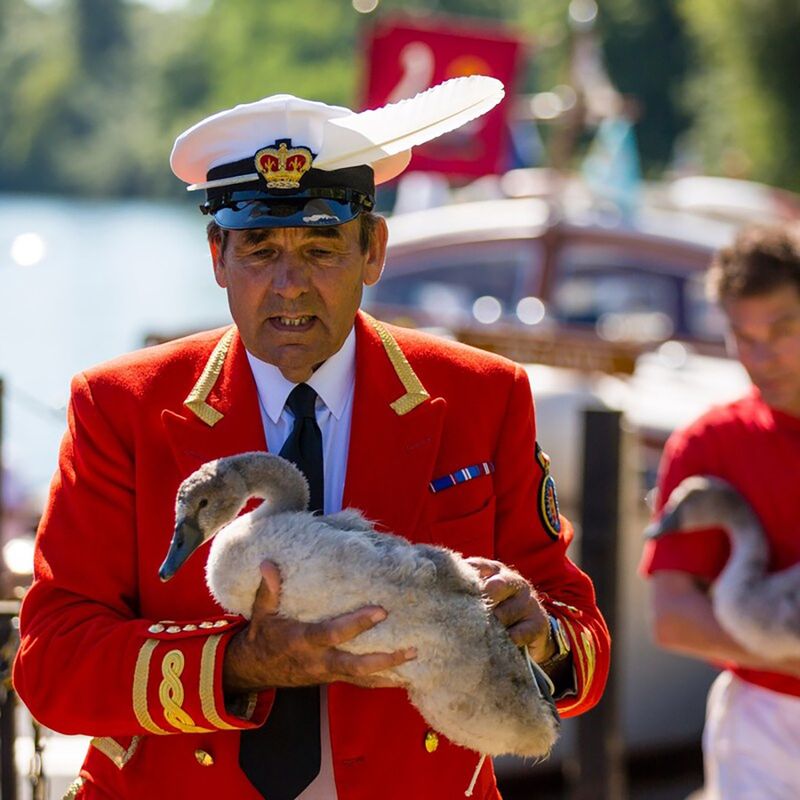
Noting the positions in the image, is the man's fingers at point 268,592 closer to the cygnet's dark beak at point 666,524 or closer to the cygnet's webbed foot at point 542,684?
the cygnet's webbed foot at point 542,684

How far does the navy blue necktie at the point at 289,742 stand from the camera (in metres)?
2.64

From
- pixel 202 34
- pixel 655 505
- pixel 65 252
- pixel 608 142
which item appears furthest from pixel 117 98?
pixel 655 505

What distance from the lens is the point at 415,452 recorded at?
9.37 ft

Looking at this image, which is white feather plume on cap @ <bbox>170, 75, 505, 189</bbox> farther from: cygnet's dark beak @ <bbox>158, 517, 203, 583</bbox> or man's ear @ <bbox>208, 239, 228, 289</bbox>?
cygnet's dark beak @ <bbox>158, 517, 203, 583</bbox>

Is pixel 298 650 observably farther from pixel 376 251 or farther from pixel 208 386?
pixel 376 251

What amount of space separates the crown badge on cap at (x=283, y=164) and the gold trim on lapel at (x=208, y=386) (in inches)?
14.2

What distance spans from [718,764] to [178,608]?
79.8 inches

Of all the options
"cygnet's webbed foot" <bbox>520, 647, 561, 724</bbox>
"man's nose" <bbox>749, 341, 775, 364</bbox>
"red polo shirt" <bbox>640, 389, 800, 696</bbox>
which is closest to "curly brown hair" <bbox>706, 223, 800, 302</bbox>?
"man's nose" <bbox>749, 341, 775, 364</bbox>

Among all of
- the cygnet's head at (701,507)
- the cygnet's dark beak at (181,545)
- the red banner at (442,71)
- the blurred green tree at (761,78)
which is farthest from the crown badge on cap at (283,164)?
the blurred green tree at (761,78)

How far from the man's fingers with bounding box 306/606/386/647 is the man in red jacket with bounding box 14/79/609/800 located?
0.10 meters

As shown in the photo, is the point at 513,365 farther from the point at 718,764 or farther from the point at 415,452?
the point at 718,764

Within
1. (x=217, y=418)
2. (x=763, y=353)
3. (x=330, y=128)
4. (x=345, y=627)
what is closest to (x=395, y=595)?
(x=345, y=627)

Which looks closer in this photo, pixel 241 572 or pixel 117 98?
pixel 241 572

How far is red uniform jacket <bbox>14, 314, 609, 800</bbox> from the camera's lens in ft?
8.58
